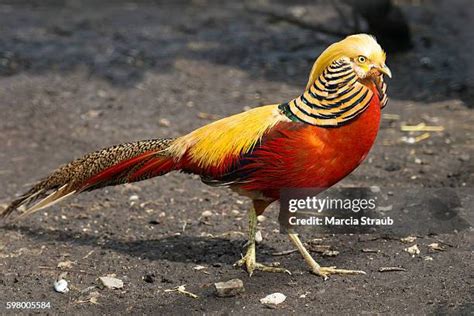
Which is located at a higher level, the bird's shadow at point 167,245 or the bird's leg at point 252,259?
the bird's leg at point 252,259

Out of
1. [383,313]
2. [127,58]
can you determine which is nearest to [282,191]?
[383,313]

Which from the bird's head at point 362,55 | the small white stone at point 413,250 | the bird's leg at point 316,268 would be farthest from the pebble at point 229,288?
the bird's head at point 362,55

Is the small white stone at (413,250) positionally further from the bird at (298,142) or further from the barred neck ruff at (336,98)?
the barred neck ruff at (336,98)

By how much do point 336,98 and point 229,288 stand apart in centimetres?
98

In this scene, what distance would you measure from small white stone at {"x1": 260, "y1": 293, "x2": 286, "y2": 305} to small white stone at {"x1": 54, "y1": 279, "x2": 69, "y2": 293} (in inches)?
38.1

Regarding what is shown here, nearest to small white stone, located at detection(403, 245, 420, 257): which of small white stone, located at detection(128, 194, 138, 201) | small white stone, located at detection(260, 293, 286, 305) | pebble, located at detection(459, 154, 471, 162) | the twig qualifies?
small white stone, located at detection(260, 293, 286, 305)

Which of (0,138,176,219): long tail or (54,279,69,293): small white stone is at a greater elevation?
(0,138,176,219): long tail

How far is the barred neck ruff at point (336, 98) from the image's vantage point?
11.7ft

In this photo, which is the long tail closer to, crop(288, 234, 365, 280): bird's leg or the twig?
the twig

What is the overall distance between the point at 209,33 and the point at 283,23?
2.92 feet

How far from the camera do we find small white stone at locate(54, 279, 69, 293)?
12.8ft

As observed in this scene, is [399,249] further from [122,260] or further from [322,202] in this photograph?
[122,260]

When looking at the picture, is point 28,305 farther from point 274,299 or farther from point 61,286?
point 274,299

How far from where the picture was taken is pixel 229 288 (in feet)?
12.1
